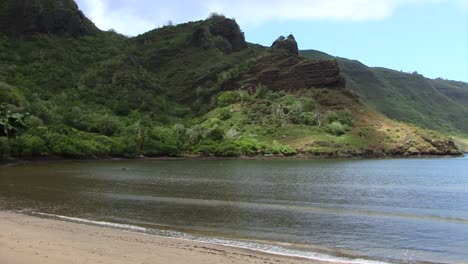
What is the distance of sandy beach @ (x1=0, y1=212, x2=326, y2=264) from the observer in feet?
72.5

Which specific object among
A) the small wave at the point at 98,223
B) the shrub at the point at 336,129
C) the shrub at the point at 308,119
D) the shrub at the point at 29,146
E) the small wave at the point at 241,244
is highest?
the shrub at the point at 308,119

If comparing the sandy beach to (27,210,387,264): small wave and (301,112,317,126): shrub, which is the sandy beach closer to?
(27,210,387,264): small wave

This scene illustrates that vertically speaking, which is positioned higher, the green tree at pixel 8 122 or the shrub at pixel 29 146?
the green tree at pixel 8 122

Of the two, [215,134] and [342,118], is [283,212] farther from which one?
[342,118]

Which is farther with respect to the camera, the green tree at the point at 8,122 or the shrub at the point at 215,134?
the shrub at the point at 215,134

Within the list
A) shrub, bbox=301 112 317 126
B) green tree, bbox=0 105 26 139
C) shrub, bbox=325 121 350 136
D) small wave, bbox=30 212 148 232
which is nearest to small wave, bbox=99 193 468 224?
small wave, bbox=30 212 148 232

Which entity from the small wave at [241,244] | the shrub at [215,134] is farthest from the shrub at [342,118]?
the small wave at [241,244]

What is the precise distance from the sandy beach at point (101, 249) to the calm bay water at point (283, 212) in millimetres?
2961

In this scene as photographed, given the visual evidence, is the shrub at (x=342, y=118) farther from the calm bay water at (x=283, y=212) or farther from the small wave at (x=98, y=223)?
the small wave at (x=98, y=223)

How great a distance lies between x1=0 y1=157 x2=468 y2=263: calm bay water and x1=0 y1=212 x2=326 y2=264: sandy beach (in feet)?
9.72

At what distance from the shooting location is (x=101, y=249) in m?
24.5

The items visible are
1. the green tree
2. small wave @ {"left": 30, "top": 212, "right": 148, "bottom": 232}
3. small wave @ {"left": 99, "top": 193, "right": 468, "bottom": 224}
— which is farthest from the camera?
the green tree

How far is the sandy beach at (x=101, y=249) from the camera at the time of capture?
72.5 feet

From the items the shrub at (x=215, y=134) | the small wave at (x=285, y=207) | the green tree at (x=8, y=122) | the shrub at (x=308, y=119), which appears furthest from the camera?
the shrub at (x=308, y=119)
